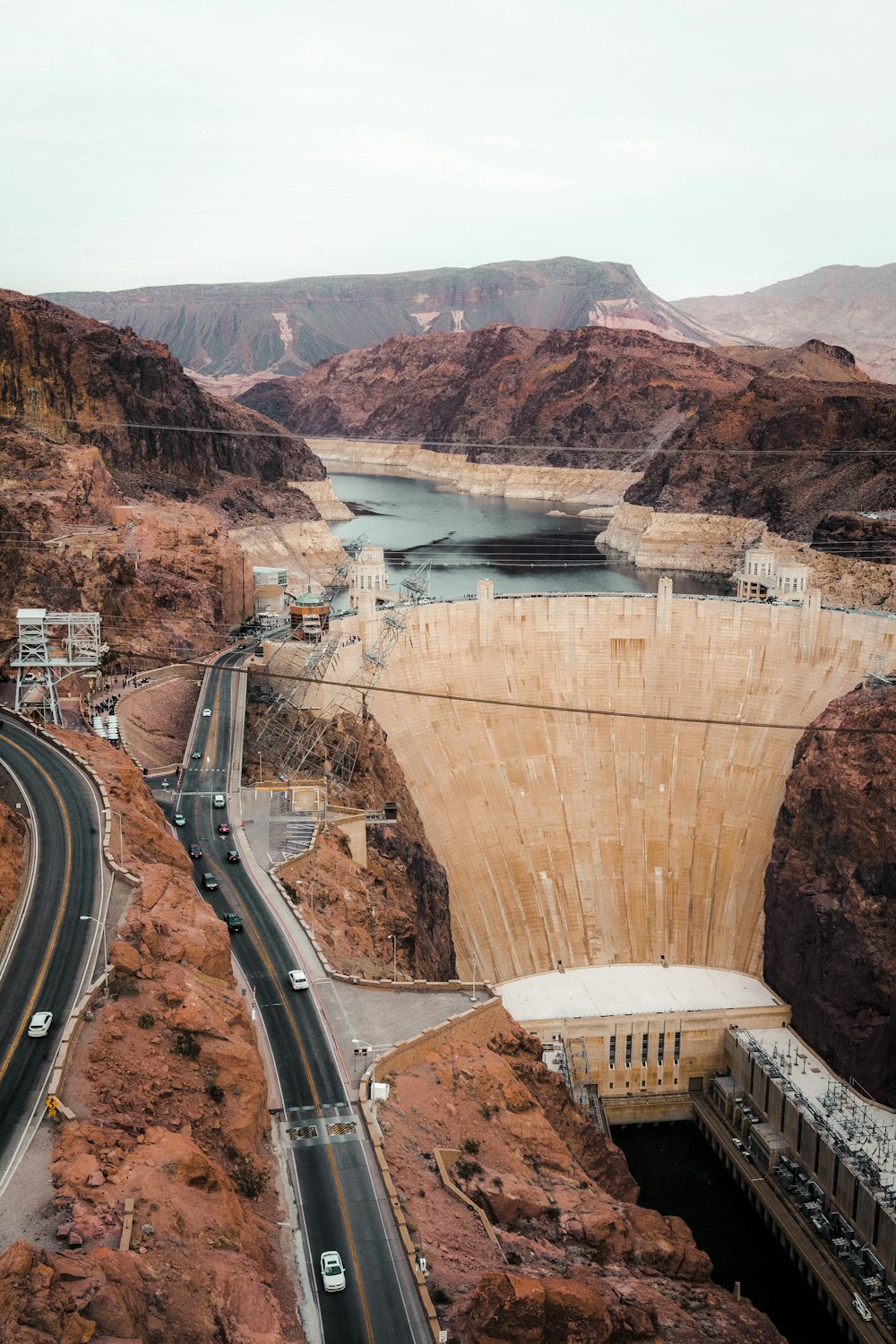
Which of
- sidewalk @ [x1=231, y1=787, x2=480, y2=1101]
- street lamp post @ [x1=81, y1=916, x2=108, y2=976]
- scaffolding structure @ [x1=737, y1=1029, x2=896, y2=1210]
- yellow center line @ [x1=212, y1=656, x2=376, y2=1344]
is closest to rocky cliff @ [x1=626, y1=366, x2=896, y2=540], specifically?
scaffolding structure @ [x1=737, y1=1029, x2=896, y2=1210]

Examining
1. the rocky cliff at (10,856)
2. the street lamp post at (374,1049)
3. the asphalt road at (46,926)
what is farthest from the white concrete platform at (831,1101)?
the rocky cliff at (10,856)

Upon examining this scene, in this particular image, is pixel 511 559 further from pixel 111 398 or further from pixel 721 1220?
A: pixel 721 1220

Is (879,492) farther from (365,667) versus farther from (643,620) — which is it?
(365,667)

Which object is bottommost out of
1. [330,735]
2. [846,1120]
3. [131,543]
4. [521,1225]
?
[846,1120]

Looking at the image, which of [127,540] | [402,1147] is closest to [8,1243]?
[402,1147]

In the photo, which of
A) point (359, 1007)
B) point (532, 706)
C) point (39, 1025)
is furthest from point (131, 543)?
point (39, 1025)
